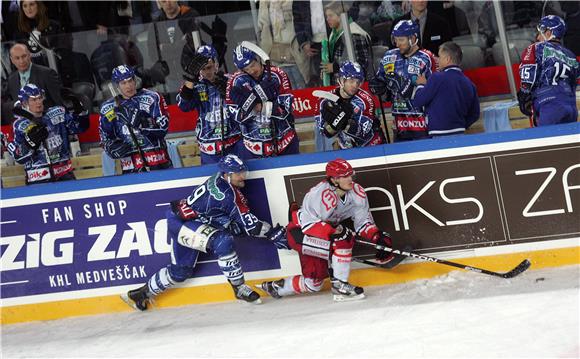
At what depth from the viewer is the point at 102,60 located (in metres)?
10.7

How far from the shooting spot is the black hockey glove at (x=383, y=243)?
8461mm

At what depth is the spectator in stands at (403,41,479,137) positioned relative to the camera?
873 cm

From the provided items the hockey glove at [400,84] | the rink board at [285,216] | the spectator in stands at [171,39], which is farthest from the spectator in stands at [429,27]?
the spectator in stands at [171,39]

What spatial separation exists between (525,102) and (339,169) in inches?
75.7

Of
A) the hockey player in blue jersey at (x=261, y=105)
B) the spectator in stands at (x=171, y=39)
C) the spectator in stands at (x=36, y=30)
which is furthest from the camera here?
the spectator in stands at (x=36, y=30)

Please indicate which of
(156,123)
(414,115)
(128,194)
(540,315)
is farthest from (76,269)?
(540,315)

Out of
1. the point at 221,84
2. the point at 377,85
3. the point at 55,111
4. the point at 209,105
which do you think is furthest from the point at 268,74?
the point at 55,111

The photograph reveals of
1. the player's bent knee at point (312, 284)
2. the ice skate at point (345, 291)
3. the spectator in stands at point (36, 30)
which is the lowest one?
the ice skate at point (345, 291)

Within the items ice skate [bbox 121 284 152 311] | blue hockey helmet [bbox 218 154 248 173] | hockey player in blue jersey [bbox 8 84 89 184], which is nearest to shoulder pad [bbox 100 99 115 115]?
hockey player in blue jersey [bbox 8 84 89 184]

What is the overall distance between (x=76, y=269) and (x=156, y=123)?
1427 millimetres

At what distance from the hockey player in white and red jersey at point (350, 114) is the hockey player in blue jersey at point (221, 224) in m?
0.86

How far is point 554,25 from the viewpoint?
351 inches

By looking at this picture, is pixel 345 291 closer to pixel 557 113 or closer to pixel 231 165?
pixel 231 165

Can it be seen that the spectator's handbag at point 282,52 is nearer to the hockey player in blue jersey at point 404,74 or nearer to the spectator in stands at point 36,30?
the hockey player in blue jersey at point 404,74
